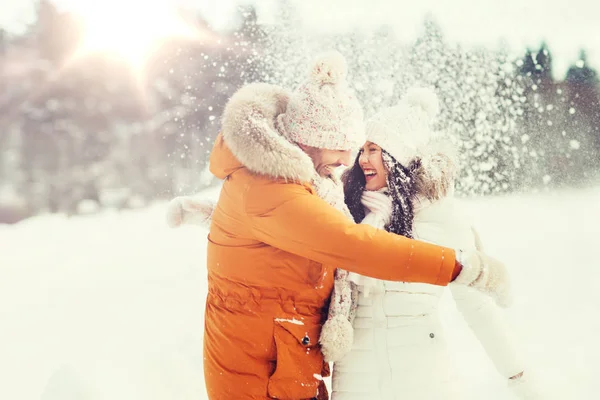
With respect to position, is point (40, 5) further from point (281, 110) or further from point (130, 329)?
point (281, 110)

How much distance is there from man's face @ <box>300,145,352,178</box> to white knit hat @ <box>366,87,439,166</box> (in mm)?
266

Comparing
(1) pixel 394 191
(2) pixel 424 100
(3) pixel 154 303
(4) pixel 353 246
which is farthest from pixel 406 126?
(3) pixel 154 303

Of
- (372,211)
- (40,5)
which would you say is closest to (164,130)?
(40,5)

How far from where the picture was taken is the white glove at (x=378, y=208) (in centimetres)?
174

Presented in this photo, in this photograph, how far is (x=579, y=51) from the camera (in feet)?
25.5

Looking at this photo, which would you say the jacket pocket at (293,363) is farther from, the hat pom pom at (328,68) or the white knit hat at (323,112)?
the hat pom pom at (328,68)

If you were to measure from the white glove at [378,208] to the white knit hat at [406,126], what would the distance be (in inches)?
6.2

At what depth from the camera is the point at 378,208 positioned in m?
1.77

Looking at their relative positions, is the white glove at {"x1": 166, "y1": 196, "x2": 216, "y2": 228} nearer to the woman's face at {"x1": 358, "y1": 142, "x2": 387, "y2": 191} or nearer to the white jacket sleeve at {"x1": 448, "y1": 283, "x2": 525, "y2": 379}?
the woman's face at {"x1": 358, "y1": 142, "x2": 387, "y2": 191}

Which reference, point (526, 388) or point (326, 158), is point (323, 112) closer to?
point (326, 158)

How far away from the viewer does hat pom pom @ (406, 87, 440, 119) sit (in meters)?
1.87

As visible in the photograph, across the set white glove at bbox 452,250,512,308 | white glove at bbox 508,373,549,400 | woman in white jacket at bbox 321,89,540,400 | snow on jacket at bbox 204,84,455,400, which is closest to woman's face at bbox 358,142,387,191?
woman in white jacket at bbox 321,89,540,400

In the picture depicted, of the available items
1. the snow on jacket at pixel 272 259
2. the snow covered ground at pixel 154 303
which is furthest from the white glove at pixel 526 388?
the snow on jacket at pixel 272 259

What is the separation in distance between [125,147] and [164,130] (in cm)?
73
